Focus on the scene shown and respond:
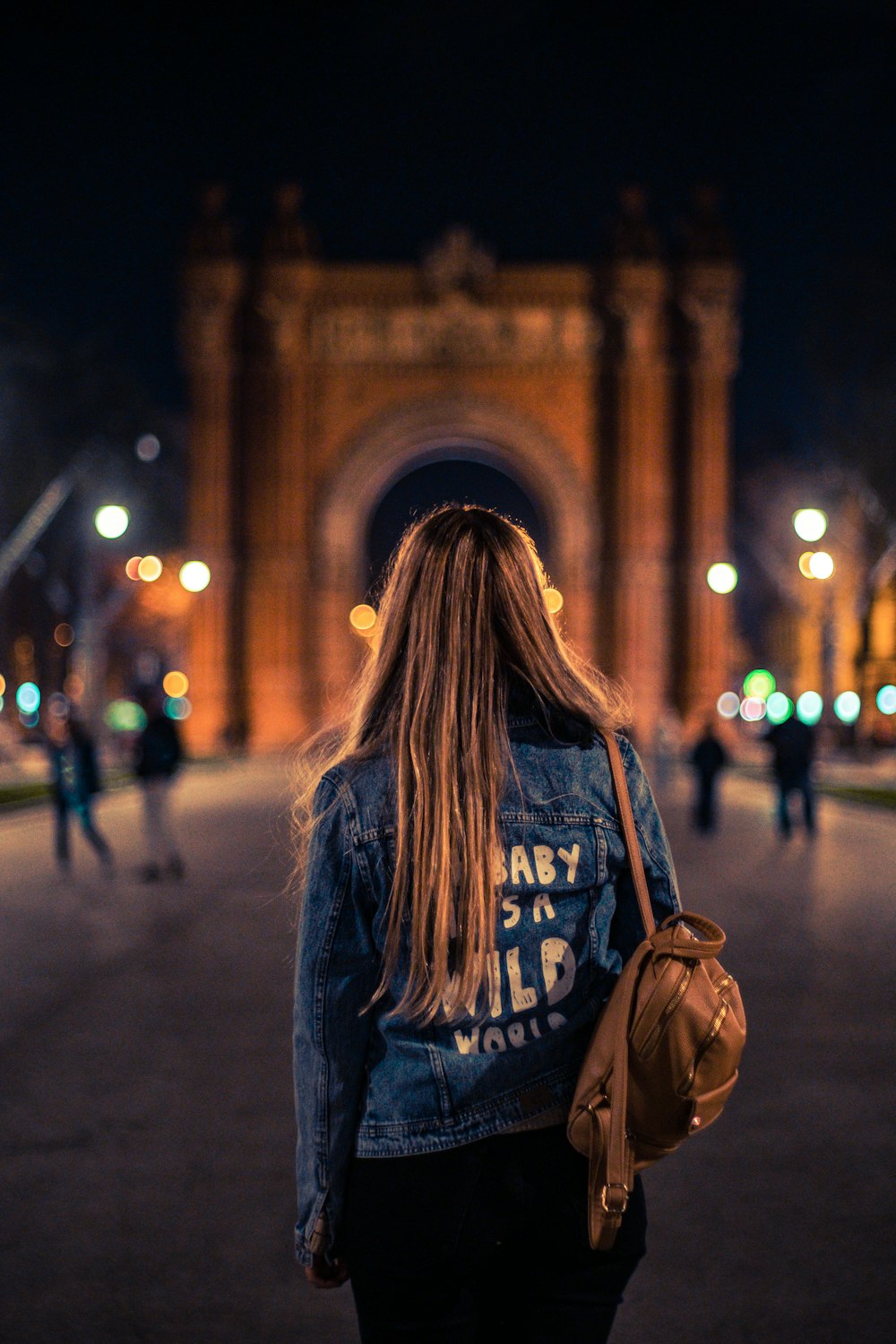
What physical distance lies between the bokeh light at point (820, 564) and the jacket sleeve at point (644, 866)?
75.4ft

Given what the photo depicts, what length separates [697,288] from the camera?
4388cm

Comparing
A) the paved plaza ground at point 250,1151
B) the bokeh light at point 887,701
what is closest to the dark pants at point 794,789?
the paved plaza ground at point 250,1151

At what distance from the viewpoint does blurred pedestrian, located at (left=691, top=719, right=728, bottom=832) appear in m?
17.9

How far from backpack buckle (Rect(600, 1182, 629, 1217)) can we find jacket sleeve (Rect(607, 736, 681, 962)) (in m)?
0.48

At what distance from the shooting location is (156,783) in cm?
1318

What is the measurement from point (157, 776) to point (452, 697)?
11224 millimetres

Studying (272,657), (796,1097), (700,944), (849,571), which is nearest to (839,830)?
(796,1097)

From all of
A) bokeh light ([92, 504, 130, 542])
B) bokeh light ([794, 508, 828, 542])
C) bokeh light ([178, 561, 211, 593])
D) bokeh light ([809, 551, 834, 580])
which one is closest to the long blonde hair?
bokeh light ([92, 504, 130, 542])

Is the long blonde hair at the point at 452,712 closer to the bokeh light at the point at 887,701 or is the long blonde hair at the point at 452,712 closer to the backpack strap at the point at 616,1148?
the backpack strap at the point at 616,1148

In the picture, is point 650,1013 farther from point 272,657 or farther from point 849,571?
point 849,571

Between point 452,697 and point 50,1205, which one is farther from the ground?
point 452,697

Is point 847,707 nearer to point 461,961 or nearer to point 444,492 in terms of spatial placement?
point 444,492

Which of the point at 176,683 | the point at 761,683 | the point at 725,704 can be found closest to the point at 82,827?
the point at 725,704

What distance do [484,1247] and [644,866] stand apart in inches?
28.2
